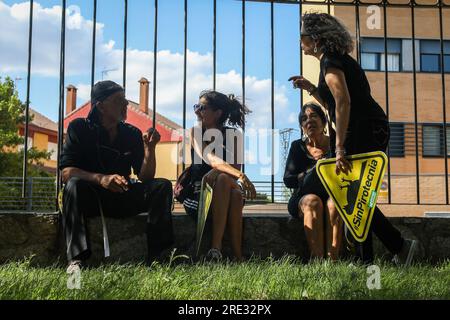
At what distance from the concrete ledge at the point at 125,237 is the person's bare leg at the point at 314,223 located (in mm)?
384

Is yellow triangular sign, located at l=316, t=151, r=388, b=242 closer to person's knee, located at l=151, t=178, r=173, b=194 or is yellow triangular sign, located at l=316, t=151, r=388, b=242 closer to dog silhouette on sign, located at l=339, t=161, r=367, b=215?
dog silhouette on sign, located at l=339, t=161, r=367, b=215

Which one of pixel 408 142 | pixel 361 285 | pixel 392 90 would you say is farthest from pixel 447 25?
pixel 361 285

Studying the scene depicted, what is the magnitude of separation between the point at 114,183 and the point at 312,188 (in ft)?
4.83

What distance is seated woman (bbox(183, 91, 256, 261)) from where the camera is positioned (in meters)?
4.02

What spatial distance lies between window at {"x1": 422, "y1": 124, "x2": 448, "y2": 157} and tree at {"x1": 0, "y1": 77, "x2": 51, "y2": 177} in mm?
15293

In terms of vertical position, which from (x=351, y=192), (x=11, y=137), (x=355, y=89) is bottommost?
(x=351, y=192)

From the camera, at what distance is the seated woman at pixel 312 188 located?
4055mm

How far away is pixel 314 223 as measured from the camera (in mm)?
4055

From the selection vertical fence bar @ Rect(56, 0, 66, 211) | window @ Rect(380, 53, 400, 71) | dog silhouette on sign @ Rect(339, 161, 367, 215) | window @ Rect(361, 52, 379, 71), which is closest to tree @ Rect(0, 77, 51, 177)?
window @ Rect(361, 52, 379, 71)

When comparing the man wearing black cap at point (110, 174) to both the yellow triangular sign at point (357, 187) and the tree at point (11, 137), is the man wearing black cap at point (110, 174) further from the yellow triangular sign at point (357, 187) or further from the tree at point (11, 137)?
the tree at point (11, 137)

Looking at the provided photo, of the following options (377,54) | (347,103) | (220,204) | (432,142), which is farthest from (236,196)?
(377,54)

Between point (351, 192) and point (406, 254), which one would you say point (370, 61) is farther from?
point (351, 192)

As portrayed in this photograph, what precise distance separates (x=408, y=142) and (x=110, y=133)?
13.9 meters
